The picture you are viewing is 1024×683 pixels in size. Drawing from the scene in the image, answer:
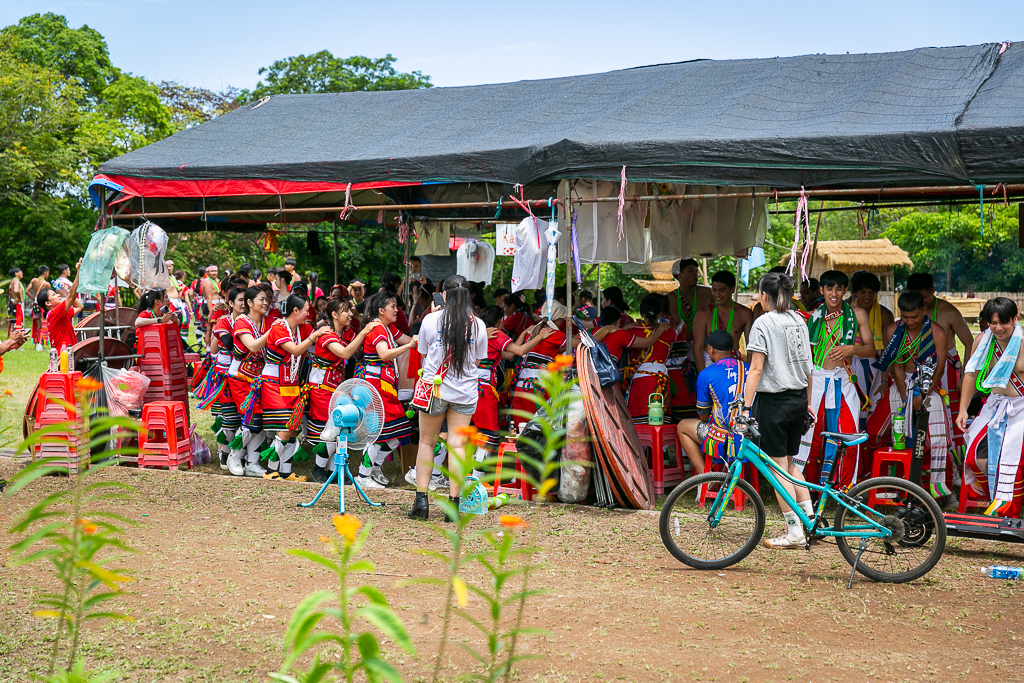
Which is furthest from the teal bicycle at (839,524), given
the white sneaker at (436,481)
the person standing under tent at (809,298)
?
the person standing under tent at (809,298)

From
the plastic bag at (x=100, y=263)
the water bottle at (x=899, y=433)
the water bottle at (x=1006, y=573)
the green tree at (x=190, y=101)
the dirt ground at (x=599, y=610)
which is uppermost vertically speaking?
the green tree at (x=190, y=101)

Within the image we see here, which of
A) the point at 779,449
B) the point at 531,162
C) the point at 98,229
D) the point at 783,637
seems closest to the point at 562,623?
the point at 783,637

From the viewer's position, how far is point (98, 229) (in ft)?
27.2

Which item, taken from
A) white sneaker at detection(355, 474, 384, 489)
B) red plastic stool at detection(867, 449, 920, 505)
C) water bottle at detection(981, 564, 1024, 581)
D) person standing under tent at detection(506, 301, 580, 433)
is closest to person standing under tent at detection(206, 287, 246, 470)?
white sneaker at detection(355, 474, 384, 489)

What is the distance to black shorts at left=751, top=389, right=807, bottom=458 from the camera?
210 inches

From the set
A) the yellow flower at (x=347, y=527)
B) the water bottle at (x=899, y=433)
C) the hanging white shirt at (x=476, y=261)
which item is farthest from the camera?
the hanging white shirt at (x=476, y=261)

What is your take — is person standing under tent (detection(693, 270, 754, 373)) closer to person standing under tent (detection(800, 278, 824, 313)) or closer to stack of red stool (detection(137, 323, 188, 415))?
person standing under tent (detection(800, 278, 824, 313))

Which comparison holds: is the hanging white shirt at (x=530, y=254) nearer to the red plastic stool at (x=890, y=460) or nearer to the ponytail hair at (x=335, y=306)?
the ponytail hair at (x=335, y=306)

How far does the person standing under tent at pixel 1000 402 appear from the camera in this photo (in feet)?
18.3

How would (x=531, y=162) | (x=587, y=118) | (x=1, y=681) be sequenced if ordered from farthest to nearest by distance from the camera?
(x=587, y=118) → (x=531, y=162) → (x=1, y=681)

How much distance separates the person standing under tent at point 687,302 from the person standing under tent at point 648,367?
239 mm

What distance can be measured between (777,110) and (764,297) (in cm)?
194

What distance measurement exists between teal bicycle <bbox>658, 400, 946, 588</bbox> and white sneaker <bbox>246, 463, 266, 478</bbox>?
3897 millimetres

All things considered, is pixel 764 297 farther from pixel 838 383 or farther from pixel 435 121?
pixel 435 121
